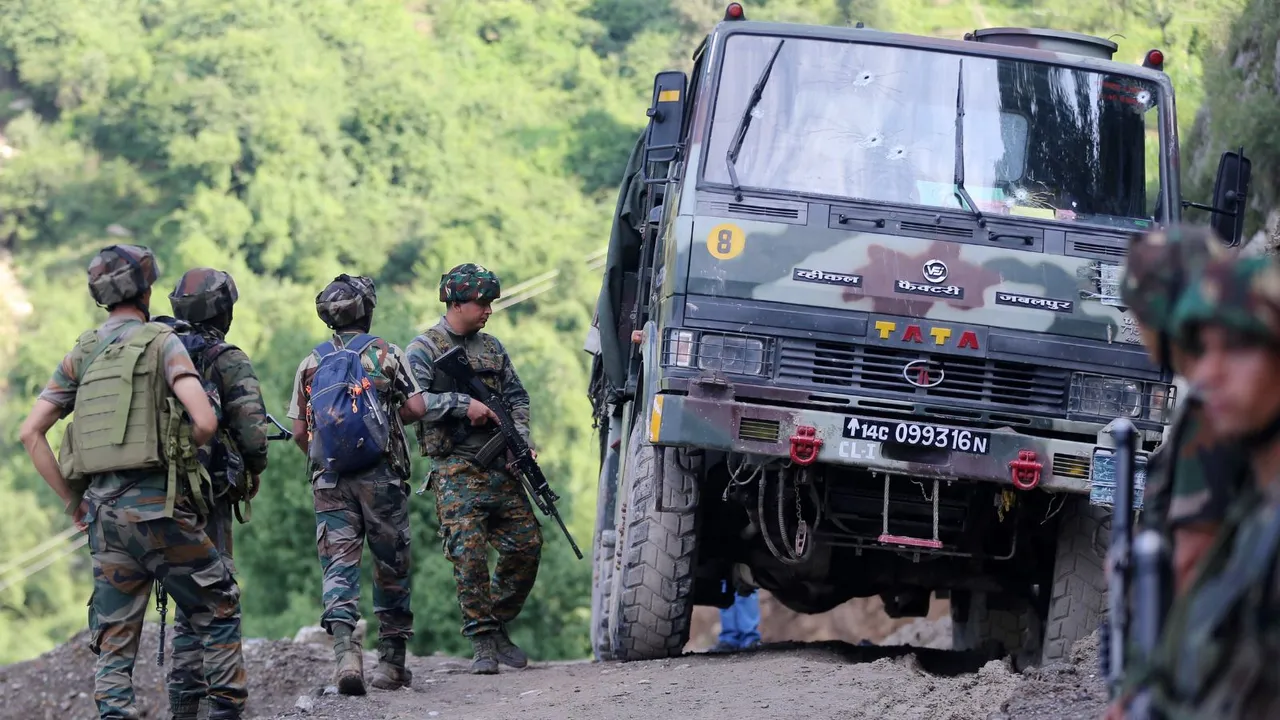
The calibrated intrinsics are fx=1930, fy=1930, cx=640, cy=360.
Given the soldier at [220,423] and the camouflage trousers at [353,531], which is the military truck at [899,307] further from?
the soldier at [220,423]

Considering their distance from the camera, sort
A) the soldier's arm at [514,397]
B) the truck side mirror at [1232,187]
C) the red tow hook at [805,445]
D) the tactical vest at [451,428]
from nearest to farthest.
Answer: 1. the red tow hook at [805,445]
2. the truck side mirror at [1232,187]
3. the tactical vest at [451,428]
4. the soldier's arm at [514,397]

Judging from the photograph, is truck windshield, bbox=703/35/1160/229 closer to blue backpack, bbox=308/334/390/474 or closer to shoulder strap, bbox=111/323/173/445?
blue backpack, bbox=308/334/390/474

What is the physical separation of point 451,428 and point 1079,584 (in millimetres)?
2904

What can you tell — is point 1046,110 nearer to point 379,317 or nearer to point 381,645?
point 381,645

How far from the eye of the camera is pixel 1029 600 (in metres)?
9.11

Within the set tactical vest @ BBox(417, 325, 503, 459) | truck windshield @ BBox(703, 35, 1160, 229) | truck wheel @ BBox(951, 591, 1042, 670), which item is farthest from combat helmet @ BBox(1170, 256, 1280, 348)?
truck wheel @ BBox(951, 591, 1042, 670)

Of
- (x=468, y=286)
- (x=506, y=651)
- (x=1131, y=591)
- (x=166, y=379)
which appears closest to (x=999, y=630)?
(x=506, y=651)

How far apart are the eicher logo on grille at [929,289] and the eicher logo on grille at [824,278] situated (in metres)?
0.17

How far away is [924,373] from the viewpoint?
25.4 feet

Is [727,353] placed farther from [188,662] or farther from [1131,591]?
[1131,591]

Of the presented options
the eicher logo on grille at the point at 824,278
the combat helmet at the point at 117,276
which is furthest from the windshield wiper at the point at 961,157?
the combat helmet at the point at 117,276

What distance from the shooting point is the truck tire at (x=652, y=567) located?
8.34 m

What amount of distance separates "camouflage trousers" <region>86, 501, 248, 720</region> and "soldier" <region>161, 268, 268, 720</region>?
0.48 metres

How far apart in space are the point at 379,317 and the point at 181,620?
2081 centimetres
